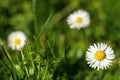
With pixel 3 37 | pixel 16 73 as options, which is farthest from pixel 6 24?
pixel 16 73

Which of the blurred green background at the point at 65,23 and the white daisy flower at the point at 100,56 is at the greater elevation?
the blurred green background at the point at 65,23

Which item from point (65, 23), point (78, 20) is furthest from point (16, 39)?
point (65, 23)

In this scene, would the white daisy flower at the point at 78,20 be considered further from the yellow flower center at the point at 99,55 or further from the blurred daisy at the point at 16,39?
the yellow flower center at the point at 99,55

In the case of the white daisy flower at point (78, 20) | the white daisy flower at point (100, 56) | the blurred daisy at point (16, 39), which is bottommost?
the white daisy flower at point (100, 56)

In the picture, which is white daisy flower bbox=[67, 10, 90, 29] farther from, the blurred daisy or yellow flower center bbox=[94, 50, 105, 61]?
yellow flower center bbox=[94, 50, 105, 61]

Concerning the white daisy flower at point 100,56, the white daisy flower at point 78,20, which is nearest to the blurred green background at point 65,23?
the white daisy flower at point 78,20

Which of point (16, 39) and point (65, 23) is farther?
point (65, 23)

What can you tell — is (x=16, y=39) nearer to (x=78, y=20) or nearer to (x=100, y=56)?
(x=78, y=20)

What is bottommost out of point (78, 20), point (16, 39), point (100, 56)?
point (100, 56)

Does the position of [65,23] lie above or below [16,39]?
above
